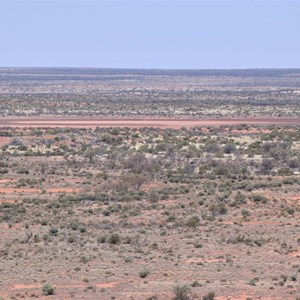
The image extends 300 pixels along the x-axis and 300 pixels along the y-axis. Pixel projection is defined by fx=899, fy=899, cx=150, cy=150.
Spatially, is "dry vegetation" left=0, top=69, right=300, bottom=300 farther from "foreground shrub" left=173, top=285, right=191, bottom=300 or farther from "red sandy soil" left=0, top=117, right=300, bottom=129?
"red sandy soil" left=0, top=117, right=300, bottom=129

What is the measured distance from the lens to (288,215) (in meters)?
36.9

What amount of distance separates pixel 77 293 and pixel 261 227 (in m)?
12.4

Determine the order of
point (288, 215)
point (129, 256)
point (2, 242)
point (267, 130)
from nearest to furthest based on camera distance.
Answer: point (129, 256) → point (2, 242) → point (288, 215) → point (267, 130)

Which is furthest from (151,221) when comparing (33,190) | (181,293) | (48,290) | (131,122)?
(131,122)

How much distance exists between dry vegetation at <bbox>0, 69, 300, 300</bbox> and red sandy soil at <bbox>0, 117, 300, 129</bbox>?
88.1 feet

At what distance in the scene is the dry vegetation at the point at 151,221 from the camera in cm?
2445

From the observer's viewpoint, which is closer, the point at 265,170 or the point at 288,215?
the point at 288,215

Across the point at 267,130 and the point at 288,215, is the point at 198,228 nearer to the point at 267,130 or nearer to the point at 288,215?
the point at 288,215

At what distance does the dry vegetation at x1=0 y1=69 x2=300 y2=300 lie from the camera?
80.2ft

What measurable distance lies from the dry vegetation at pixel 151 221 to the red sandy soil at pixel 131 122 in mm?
26853

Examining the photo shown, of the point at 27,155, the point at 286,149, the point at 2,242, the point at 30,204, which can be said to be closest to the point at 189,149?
the point at 286,149

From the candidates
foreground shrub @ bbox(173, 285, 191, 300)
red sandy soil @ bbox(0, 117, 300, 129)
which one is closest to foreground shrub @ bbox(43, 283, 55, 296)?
foreground shrub @ bbox(173, 285, 191, 300)

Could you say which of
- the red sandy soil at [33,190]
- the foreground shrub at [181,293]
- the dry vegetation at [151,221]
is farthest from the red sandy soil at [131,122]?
the foreground shrub at [181,293]

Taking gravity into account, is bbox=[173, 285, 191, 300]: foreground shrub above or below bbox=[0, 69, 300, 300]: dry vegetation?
above
